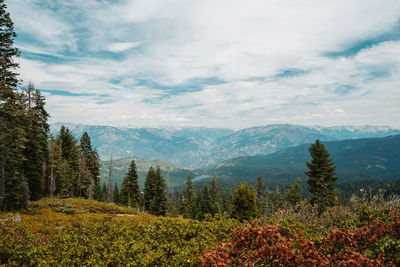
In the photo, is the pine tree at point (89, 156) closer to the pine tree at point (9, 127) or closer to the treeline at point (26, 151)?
the treeline at point (26, 151)

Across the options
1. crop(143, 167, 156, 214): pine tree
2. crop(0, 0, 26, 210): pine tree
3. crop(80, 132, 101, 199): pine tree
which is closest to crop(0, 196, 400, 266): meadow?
crop(0, 0, 26, 210): pine tree

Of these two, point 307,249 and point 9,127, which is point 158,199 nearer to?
point 9,127

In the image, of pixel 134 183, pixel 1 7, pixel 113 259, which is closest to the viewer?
pixel 113 259

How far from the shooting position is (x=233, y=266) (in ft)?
14.3

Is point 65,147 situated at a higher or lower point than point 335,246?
higher

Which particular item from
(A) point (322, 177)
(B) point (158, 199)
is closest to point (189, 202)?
(B) point (158, 199)

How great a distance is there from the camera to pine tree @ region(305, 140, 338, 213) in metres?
26.6

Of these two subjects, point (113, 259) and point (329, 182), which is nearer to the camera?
point (113, 259)

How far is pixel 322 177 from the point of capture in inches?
1048

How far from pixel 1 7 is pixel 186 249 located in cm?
2044

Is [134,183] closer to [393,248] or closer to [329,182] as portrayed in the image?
[329,182]

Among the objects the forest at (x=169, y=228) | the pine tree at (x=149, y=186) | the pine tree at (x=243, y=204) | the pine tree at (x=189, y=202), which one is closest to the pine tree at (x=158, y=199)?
the pine tree at (x=149, y=186)

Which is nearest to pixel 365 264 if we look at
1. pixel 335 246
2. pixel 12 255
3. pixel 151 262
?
pixel 335 246

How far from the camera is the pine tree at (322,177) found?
26578mm
